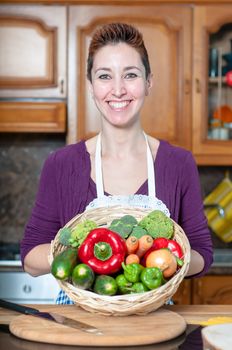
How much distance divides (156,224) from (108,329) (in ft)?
0.89

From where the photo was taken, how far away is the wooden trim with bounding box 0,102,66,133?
10.5 ft

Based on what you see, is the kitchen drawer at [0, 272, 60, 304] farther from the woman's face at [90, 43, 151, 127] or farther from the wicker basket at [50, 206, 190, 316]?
the wicker basket at [50, 206, 190, 316]

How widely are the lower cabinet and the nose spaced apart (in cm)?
147

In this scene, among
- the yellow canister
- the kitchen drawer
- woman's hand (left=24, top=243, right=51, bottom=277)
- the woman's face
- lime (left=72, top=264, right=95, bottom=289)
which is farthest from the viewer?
the yellow canister

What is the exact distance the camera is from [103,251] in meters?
1.41

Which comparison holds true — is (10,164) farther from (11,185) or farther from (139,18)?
(139,18)

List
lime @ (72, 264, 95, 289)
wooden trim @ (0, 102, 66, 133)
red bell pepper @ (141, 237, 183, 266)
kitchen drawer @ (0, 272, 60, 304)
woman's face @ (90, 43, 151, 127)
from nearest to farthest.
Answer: lime @ (72, 264, 95, 289) < red bell pepper @ (141, 237, 183, 266) < woman's face @ (90, 43, 151, 127) < kitchen drawer @ (0, 272, 60, 304) < wooden trim @ (0, 102, 66, 133)

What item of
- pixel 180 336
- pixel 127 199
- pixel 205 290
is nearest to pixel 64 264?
pixel 180 336

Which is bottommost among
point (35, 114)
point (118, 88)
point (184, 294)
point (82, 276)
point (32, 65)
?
point (184, 294)

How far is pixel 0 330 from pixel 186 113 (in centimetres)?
201

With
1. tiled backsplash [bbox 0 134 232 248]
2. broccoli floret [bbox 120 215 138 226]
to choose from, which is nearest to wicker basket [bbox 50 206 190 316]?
broccoli floret [bbox 120 215 138 226]

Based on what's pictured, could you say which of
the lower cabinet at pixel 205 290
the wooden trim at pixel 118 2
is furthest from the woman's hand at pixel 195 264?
the wooden trim at pixel 118 2

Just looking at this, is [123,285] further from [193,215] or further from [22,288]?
[22,288]

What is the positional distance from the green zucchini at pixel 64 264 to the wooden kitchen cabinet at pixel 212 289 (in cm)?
170
